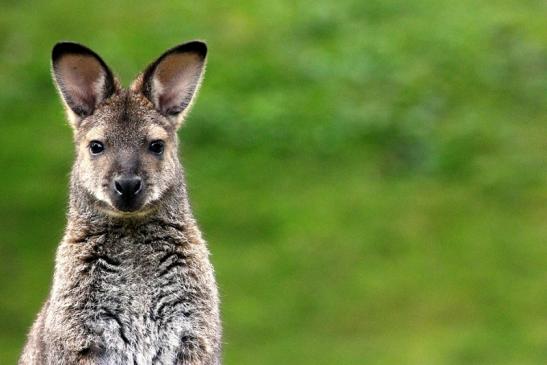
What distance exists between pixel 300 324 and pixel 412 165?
11.2 ft

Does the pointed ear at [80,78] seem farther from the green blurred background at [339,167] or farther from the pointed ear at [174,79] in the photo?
the green blurred background at [339,167]

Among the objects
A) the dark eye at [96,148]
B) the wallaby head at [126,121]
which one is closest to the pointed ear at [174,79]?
the wallaby head at [126,121]

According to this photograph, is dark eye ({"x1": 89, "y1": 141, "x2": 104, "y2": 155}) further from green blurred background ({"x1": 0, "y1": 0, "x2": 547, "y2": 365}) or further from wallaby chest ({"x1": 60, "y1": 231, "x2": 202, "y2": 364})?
green blurred background ({"x1": 0, "y1": 0, "x2": 547, "y2": 365})

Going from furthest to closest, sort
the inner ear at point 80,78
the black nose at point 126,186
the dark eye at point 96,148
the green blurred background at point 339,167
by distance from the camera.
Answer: the green blurred background at point 339,167, the inner ear at point 80,78, the dark eye at point 96,148, the black nose at point 126,186

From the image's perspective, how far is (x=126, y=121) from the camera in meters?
10.5

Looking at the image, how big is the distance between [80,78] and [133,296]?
1.38 metres

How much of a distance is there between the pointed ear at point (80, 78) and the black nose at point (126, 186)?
74 cm

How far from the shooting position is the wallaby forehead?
1049 centimetres

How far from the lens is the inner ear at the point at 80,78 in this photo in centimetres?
1066

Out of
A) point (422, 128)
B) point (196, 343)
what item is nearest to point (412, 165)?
point (422, 128)

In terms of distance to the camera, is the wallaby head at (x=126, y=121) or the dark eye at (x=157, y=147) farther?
the dark eye at (x=157, y=147)

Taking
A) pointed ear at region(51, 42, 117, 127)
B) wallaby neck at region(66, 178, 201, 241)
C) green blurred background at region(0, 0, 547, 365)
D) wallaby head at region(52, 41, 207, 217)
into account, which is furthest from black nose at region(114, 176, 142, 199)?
green blurred background at region(0, 0, 547, 365)

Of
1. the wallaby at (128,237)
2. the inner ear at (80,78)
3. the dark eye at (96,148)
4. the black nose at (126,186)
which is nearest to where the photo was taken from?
the black nose at (126,186)

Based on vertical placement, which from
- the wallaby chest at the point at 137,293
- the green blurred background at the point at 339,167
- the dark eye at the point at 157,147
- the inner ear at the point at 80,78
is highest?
the green blurred background at the point at 339,167
